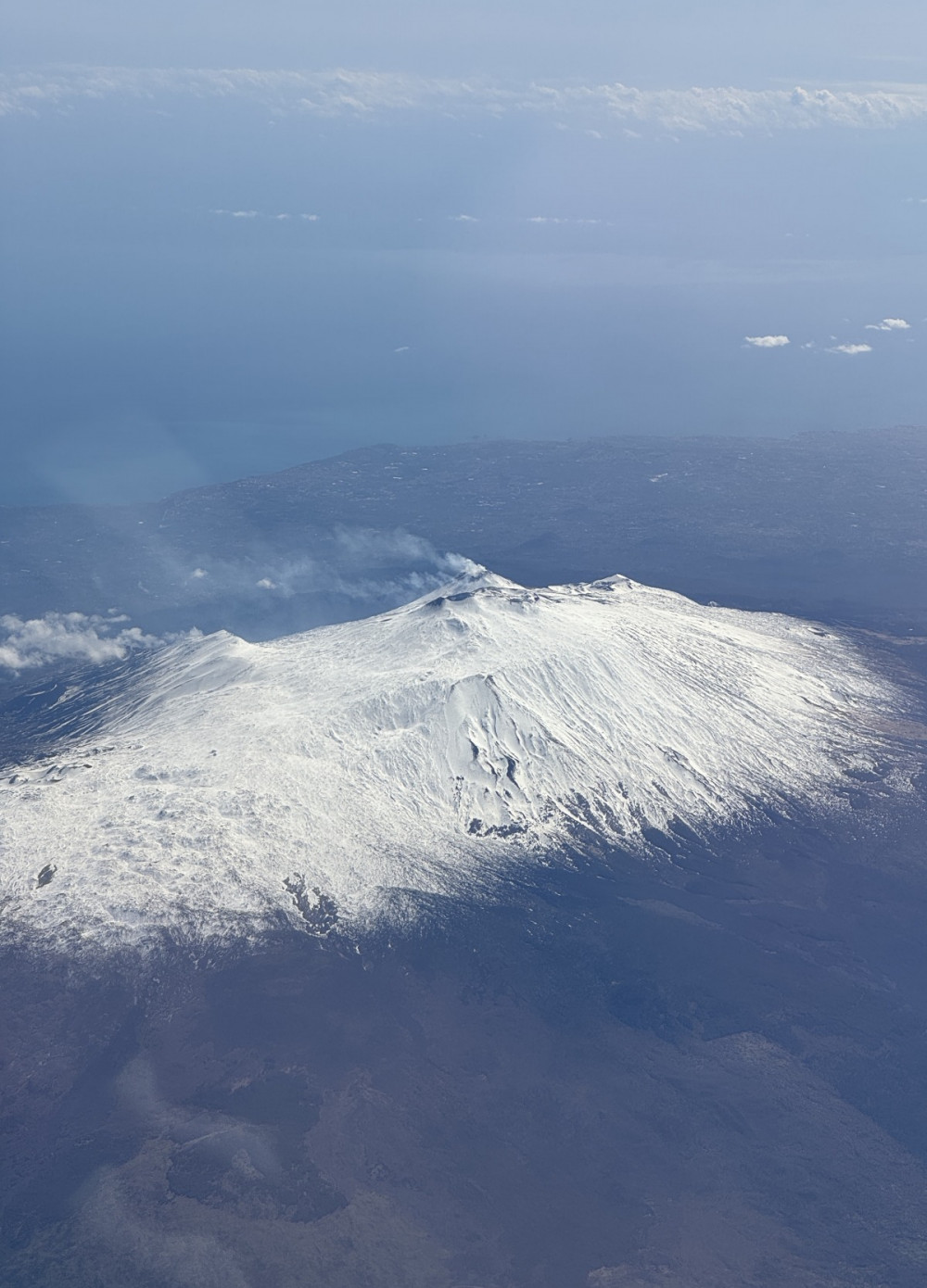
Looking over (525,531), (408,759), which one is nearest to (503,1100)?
(408,759)

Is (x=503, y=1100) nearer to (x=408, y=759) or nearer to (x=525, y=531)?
(x=408, y=759)

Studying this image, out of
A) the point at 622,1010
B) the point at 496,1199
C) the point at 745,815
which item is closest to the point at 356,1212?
the point at 496,1199

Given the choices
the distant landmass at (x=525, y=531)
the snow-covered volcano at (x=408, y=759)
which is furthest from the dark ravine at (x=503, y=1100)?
the distant landmass at (x=525, y=531)

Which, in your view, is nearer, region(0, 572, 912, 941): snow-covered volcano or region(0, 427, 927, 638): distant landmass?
region(0, 572, 912, 941): snow-covered volcano

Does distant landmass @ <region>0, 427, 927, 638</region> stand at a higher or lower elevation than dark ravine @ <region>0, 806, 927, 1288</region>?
lower

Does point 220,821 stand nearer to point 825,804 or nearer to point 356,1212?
point 356,1212

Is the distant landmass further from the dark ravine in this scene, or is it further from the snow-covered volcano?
the dark ravine

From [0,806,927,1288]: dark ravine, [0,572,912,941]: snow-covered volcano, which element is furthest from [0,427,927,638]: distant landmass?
[0,806,927,1288]: dark ravine
